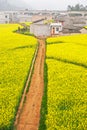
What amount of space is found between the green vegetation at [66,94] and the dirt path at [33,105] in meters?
0.56

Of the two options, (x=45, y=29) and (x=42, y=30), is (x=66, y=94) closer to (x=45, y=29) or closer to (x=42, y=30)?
(x=42, y=30)

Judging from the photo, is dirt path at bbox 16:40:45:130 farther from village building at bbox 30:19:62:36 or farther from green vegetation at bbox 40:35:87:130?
village building at bbox 30:19:62:36

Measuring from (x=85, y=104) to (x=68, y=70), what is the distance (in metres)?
7.37

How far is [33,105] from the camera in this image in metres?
16.6

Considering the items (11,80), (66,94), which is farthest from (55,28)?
(66,94)

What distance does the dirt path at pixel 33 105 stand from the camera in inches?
565

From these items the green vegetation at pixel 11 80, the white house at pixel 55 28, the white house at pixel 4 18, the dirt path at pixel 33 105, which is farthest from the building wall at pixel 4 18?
the dirt path at pixel 33 105

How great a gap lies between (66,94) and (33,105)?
7.17ft

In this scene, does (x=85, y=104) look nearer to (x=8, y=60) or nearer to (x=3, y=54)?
(x=8, y=60)

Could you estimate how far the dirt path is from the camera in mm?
14359

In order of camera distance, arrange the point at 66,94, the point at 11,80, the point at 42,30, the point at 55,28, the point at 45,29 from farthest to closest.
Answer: the point at 55,28 → the point at 45,29 → the point at 42,30 → the point at 11,80 → the point at 66,94

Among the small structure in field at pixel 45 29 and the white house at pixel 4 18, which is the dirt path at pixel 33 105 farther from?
the white house at pixel 4 18

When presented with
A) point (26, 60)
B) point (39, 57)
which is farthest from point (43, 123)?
point (39, 57)

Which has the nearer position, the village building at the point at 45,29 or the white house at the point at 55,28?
the village building at the point at 45,29
